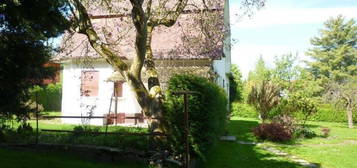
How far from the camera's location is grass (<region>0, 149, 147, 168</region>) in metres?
7.49

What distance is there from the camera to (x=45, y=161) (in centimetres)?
802

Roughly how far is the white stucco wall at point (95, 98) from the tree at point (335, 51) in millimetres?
45183

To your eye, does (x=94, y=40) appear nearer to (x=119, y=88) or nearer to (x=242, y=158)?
(x=242, y=158)

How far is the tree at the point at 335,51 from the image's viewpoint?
184ft

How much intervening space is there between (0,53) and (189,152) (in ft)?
16.7

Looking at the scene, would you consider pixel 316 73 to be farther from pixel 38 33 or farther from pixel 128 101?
pixel 38 33

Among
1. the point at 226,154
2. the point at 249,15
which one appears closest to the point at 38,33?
the point at 226,154

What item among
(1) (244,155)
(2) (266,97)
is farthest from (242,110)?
(1) (244,155)

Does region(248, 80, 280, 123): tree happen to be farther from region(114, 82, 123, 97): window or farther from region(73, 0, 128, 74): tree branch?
region(73, 0, 128, 74): tree branch

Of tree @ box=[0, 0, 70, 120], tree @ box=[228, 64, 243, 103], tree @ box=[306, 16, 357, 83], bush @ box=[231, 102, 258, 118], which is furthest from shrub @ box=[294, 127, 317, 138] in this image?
tree @ box=[306, 16, 357, 83]

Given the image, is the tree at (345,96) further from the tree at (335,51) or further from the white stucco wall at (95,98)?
the tree at (335,51)

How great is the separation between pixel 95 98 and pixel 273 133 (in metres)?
12.4

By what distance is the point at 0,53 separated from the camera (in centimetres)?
693

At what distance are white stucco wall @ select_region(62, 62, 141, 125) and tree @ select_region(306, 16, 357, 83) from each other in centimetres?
4518
